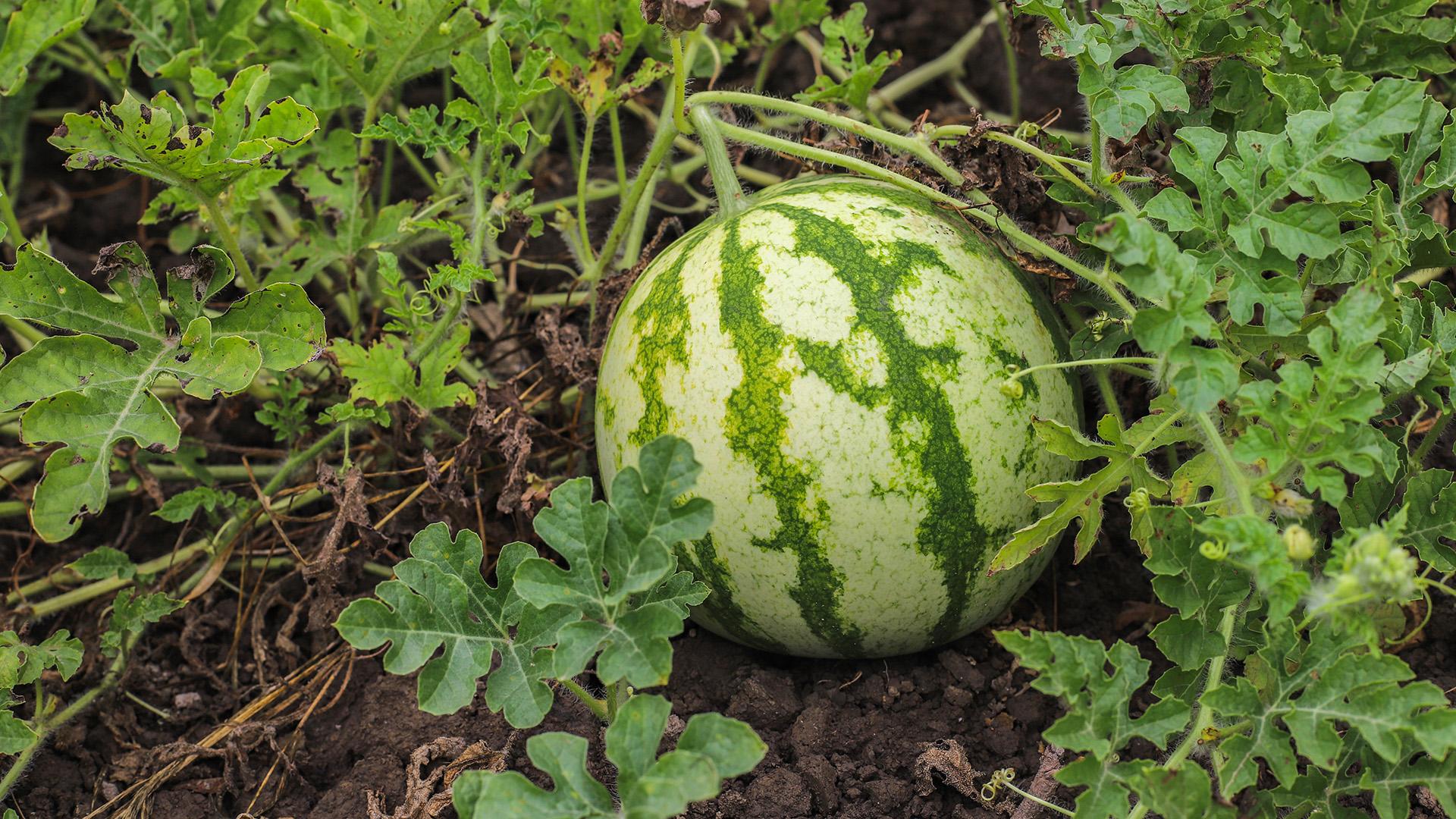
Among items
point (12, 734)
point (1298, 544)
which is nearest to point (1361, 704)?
point (1298, 544)

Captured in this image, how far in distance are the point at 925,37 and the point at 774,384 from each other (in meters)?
2.28

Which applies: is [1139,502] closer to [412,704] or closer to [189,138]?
[412,704]

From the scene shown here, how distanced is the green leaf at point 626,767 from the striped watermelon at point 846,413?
0.51 metres

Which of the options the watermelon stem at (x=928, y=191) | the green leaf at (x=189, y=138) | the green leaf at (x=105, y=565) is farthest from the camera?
the green leaf at (x=105, y=565)

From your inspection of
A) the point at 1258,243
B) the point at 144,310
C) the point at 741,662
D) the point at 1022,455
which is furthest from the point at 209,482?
the point at 1258,243

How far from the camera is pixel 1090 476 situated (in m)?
2.03

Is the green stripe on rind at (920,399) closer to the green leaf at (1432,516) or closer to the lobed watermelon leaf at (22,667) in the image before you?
the green leaf at (1432,516)

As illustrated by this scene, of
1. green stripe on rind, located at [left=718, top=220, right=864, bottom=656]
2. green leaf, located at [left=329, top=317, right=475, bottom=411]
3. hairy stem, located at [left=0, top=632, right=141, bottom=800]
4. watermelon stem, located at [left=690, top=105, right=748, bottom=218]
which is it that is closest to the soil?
hairy stem, located at [left=0, top=632, right=141, bottom=800]

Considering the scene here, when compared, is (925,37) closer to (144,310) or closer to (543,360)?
(543,360)

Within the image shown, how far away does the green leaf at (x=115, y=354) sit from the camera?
2139 mm

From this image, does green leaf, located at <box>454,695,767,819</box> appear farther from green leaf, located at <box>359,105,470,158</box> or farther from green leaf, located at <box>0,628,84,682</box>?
green leaf, located at <box>359,105,470,158</box>

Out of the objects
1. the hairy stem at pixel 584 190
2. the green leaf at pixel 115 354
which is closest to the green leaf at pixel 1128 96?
the hairy stem at pixel 584 190

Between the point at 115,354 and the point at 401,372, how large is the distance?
0.51 m

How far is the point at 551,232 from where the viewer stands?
3682 millimetres
